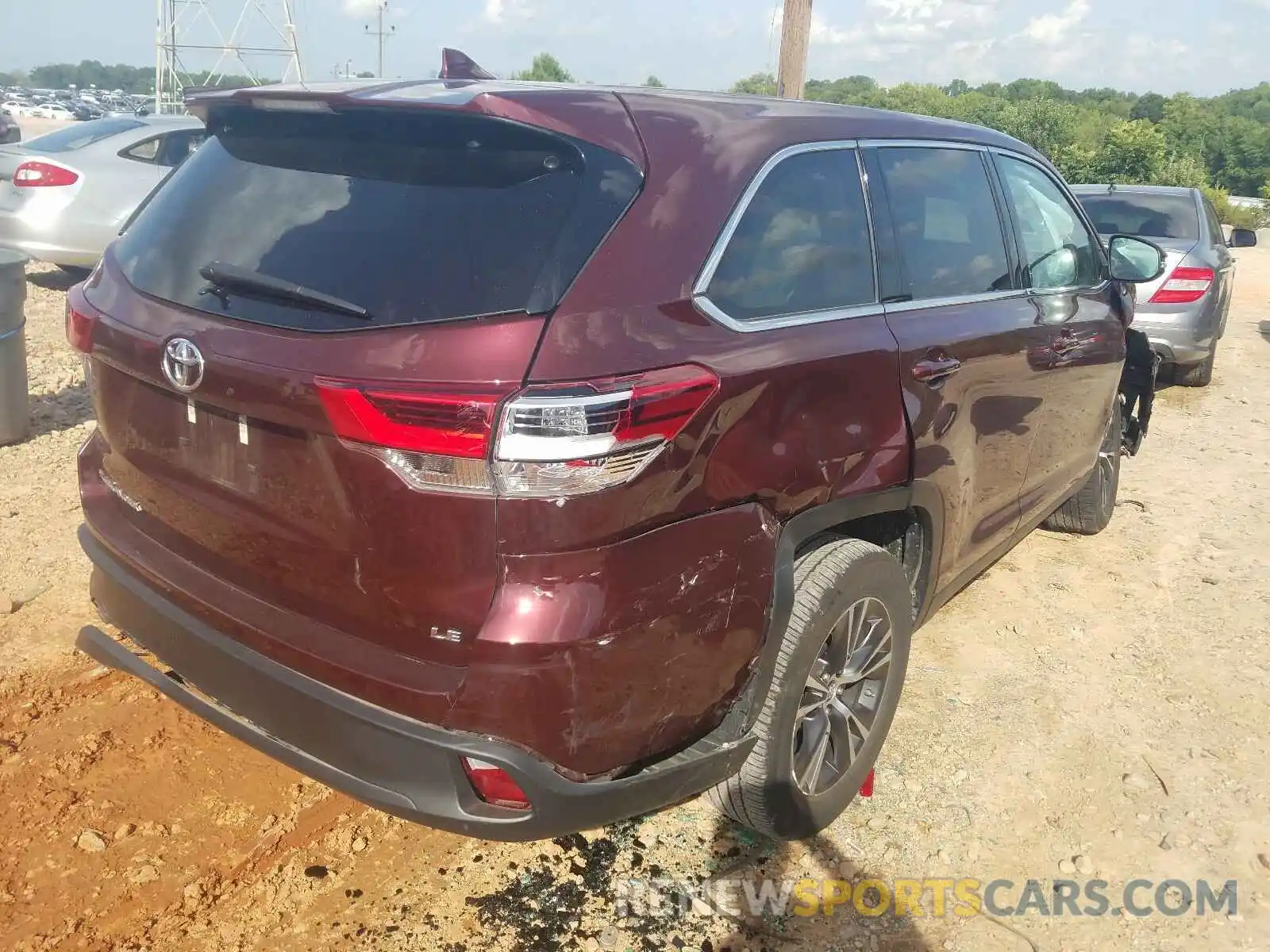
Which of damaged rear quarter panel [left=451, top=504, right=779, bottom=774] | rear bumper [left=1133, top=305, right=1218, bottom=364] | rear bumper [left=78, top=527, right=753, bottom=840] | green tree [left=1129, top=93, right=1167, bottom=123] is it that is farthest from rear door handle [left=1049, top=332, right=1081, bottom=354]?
green tree [left=1129, top=93, right=1167, bottom=123]

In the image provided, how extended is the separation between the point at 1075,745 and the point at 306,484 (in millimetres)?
2641

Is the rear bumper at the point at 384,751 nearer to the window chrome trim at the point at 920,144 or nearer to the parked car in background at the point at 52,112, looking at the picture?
the window chrome trim at the point at 920,144

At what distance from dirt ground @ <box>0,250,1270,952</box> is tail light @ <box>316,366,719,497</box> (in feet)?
3.92

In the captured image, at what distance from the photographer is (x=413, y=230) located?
2.05m

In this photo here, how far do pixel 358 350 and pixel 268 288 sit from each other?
0.32 m

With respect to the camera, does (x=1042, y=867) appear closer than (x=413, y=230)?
No

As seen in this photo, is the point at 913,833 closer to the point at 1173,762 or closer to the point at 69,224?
the point at 1173,762

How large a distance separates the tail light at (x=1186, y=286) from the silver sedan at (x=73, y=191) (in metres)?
8.20

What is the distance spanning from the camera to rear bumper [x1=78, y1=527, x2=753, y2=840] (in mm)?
2000

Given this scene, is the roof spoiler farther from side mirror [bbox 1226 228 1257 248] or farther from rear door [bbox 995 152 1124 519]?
side mirror [bbox 1226 228 1257 248]

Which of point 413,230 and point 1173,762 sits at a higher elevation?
point 413,230

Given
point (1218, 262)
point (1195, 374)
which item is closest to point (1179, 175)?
point (1195, 374)

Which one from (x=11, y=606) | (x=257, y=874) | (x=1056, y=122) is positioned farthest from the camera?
(x=1056, y=122)

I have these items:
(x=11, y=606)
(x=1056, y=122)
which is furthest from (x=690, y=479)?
(x=1056, y=122)
